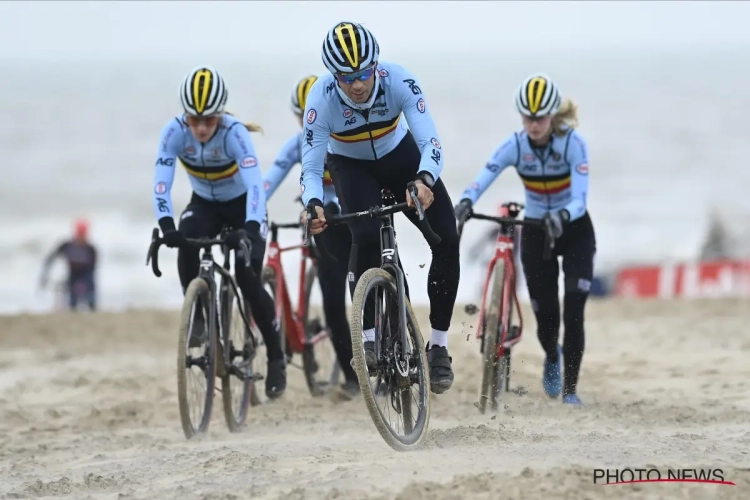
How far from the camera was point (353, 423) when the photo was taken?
324 inches

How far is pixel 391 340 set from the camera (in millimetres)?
6117

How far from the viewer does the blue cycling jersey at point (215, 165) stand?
26.1 feet

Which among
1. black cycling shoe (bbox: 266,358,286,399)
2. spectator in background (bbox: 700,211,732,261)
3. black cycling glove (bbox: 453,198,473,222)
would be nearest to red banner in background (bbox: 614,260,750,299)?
spectator in background (bbox: 700,211,732,261)

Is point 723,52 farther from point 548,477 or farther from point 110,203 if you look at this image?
point 548,477

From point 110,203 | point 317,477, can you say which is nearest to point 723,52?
point 110,203

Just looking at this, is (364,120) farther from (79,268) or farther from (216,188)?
(79,268)

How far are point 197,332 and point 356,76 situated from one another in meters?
2.51

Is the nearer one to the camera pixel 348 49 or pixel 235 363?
pixel 348 49

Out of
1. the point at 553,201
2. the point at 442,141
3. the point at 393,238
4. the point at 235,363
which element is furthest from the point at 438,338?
the point at 442,141

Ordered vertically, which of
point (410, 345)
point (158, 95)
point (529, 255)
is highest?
point (158, 95)

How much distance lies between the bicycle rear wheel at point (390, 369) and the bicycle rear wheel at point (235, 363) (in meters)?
1.99

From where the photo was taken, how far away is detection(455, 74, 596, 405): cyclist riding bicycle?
846 cm

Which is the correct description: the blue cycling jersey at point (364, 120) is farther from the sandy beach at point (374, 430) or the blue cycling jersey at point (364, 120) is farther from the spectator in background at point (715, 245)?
the spectator in background at point (715, 245)

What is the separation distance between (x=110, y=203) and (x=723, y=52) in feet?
103
